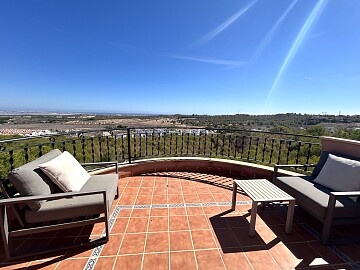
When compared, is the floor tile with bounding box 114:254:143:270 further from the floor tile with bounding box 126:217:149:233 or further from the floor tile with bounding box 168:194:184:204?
the floor tile with bounding box 168:194:184:204

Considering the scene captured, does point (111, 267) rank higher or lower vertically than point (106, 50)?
lower

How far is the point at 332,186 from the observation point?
216cm

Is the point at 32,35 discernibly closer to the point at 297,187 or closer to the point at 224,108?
the point at 297,187

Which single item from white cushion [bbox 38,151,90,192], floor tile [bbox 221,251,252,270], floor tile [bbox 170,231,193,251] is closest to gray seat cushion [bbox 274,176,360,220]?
floor tile [bbox 221,251,252,270]

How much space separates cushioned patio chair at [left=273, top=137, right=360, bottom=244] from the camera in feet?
5.77

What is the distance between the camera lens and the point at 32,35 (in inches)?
219

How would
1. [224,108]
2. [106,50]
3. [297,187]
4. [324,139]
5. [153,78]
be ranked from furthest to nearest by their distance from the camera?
[224,108] < [153,78] < [106,50] < [324,139] < [297,187]

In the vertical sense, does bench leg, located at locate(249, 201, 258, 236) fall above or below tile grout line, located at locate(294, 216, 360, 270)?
above

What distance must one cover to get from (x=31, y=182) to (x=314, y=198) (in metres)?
2.98

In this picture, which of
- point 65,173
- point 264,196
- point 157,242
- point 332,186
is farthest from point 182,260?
point 332,186

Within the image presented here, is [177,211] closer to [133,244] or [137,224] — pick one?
[137,224]

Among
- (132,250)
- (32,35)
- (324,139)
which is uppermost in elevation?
(32,35)

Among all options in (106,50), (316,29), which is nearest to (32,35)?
(106,50)

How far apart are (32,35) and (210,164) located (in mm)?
6977
